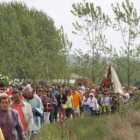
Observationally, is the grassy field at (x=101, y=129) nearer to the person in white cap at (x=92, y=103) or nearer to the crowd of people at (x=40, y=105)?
the crowd of people at (x=40, y=105)

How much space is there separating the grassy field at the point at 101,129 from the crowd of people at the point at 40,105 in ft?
1.44

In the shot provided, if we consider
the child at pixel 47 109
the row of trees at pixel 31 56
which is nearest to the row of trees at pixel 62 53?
the row of trees at pixel 31 56

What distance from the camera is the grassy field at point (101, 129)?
42.1ft

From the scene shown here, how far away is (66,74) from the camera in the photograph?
51438mm

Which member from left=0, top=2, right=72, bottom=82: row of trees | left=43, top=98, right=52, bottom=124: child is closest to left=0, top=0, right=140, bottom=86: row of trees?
left=0, top=2, right=72, bottom=82: row of trees

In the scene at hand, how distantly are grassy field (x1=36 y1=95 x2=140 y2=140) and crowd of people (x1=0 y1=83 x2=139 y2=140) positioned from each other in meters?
0.44

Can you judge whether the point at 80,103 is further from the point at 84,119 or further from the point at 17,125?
the point at 17,125

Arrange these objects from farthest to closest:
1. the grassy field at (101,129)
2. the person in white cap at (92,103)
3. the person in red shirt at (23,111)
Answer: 1. the person in white cap at (92,103)
2. the grassy field at (101,129)
3. the person in red shirt at (23,111)

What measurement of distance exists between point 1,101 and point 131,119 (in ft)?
25.6

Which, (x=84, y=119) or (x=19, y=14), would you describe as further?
(x=19, y=14)

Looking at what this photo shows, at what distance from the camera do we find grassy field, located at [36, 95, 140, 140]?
12844 mm

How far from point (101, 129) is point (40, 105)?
339 centimetres

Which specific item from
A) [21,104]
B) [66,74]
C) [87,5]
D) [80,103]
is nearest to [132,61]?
[87,5]

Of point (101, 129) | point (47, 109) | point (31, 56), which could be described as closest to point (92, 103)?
point (47, 109)
